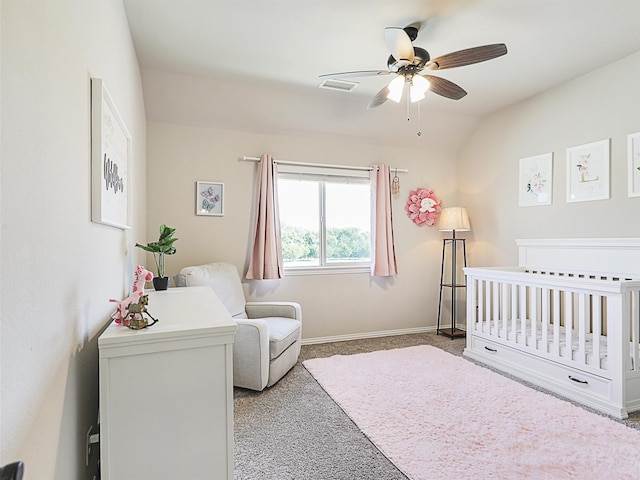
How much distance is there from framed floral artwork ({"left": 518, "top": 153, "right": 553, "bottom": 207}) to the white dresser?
138 inches

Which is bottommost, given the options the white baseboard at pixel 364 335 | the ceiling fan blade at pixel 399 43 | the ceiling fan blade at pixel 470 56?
the white baseboard at pixel 364 335

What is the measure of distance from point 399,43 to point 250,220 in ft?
7.34

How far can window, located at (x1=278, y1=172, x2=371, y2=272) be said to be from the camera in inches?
153

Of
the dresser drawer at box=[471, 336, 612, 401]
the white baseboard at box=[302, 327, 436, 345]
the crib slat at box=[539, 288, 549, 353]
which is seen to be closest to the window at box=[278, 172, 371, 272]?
A: the white baseboard at box=[302, 327, 436, 345]

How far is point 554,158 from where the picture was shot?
11.2ft

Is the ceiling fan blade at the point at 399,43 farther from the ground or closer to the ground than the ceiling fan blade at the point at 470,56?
farther from the ground

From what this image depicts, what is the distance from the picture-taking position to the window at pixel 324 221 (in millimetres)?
3898

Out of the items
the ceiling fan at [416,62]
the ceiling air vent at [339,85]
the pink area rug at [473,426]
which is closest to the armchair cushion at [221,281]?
the pink area rug at [473,426]

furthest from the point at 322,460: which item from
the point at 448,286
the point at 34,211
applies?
the point at 448,286

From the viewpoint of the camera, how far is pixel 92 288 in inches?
54.3

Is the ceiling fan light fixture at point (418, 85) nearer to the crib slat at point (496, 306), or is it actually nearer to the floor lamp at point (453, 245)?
the crib slat at point (496, 306)

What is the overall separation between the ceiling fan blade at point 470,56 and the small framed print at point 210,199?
2252 mm

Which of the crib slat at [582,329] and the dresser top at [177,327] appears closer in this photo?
the dresser top at [177,327]

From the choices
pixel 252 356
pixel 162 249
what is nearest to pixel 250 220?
pixel 162 249
